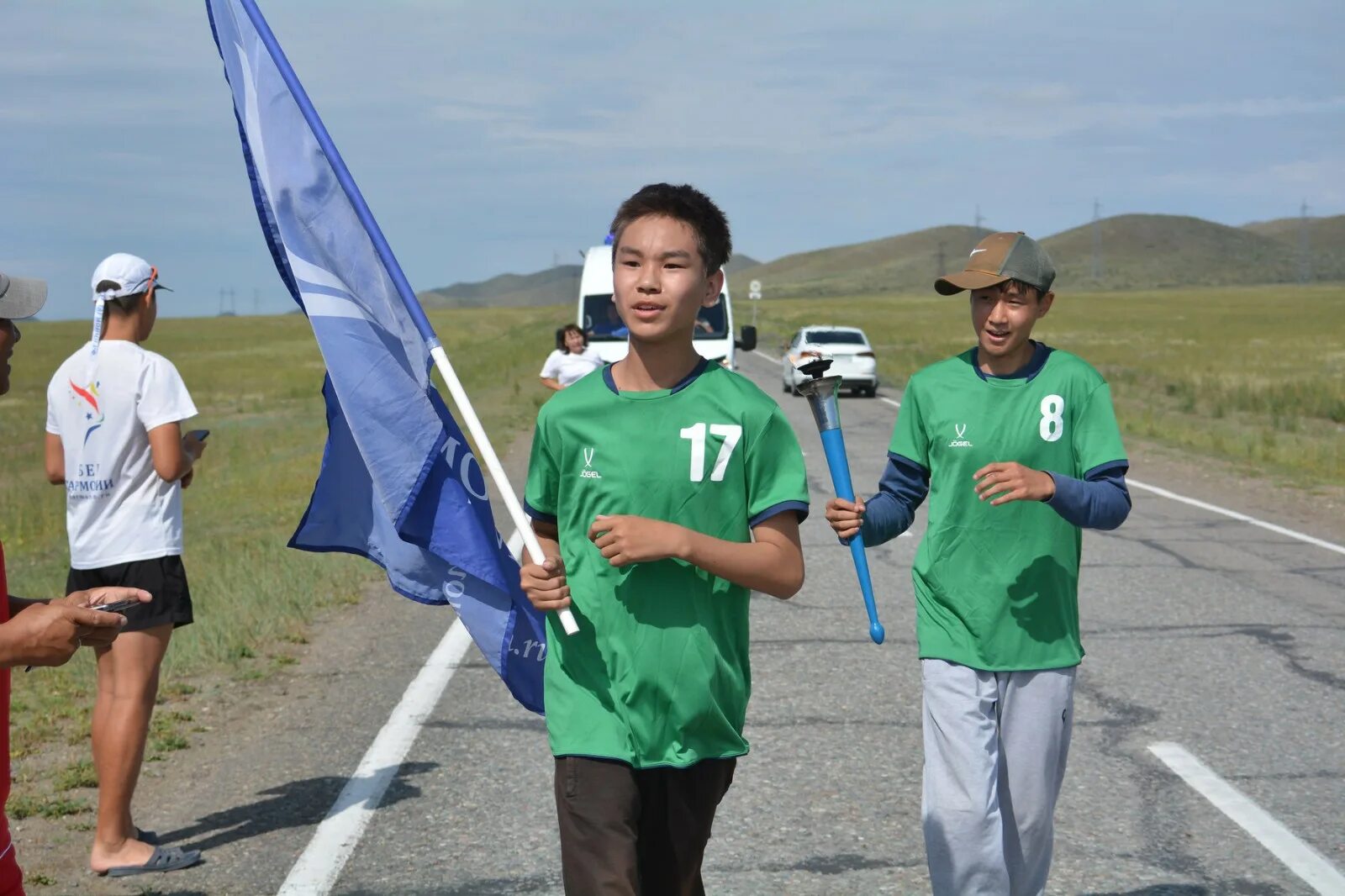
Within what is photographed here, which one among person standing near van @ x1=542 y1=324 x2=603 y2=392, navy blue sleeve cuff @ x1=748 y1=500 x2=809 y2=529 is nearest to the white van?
person standing near van @ x1=542 y1=324 x2=603 y2=392

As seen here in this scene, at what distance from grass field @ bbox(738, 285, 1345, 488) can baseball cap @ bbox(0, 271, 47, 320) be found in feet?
54.5

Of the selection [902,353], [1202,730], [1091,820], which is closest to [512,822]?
[1091,820]

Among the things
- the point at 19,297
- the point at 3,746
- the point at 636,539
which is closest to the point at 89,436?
the point at 19,297

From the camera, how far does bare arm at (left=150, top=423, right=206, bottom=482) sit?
5.18 metres

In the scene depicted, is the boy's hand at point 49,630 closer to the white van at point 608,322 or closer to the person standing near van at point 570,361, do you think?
the person standing near van at point 570,361

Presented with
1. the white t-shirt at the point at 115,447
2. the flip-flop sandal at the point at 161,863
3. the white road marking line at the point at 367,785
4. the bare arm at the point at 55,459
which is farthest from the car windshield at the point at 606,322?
the flip-flop sandal at the point at 161,863

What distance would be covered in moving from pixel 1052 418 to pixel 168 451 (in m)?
2.84

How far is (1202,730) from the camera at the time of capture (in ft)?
22.3

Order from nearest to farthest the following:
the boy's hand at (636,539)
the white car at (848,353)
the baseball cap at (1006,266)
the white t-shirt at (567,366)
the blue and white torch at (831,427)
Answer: the boy's hand at (636,539) → the blue and white torch at (831,427) → the baseball cap at (1006,266) → the white t-shirt at (567,366) → the white car at (848,353)

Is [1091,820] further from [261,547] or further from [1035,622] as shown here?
[261,547]

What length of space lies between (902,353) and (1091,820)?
46766 mm

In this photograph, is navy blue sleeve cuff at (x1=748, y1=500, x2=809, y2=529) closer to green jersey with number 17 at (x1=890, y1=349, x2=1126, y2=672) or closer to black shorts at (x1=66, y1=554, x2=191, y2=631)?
green jersey with number 17 at (x1=890, y1=349, x2=1126, y2=672)

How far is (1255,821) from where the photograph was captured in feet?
18.2

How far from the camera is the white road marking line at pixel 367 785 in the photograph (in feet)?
16.6
